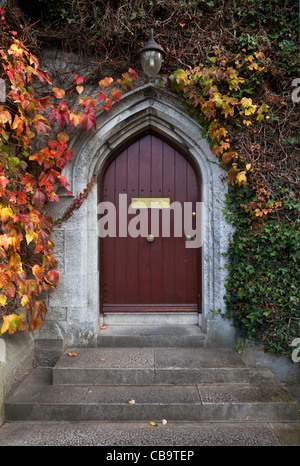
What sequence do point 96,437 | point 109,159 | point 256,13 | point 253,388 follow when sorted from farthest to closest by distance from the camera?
point 109,159, point 256,13, point 253,388, point 96,437

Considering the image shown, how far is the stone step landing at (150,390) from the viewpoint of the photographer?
2410 mm

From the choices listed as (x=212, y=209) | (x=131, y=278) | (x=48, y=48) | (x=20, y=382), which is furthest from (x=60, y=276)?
(x=48, y=48)

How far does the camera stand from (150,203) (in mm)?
3436

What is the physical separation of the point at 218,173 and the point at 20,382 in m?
2.84

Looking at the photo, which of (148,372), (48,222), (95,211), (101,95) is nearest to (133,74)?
(101,95)

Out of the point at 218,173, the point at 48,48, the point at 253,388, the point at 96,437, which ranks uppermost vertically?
the point at 48,48

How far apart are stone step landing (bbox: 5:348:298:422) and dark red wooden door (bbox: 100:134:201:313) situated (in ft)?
1.98

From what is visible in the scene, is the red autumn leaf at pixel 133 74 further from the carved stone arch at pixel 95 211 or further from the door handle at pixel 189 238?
the door handle at pixel 189 238

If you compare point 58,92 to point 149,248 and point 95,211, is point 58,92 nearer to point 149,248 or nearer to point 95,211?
point 95,211

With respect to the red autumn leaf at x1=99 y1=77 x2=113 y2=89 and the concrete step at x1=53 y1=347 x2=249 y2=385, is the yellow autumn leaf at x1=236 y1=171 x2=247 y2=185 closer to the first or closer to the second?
the red autumn leaf at x1=99 y1=77 x2=113 y2=89

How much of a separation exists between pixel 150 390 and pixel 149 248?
1.47 meters

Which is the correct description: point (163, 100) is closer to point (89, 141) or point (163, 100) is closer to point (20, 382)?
point (89, 141)

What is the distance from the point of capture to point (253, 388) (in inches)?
103

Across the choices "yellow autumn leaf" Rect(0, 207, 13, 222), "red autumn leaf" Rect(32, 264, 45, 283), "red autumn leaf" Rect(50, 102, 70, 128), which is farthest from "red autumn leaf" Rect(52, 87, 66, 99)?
"red autumn leaf" Rect(32, 264, 45, 283)
